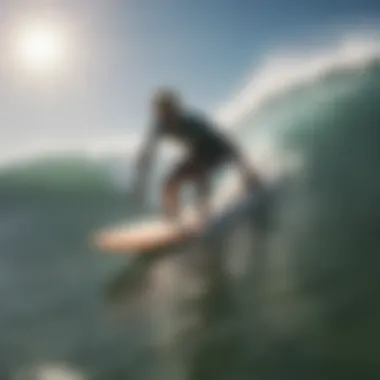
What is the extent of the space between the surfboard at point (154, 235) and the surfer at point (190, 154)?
17 millimetres

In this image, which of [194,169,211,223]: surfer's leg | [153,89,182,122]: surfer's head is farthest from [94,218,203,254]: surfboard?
[153,89,182,122]: surfer's head

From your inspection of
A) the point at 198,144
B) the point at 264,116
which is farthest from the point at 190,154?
the point at 264,116

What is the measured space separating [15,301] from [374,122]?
62 cm

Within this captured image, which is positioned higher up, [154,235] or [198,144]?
[198,144]

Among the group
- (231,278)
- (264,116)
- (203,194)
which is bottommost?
(231,278)

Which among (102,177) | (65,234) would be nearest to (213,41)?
(102,177)

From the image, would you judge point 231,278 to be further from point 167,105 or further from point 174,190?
point 167,105

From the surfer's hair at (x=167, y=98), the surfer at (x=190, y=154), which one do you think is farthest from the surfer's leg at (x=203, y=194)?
the surfer's hair at (x=167, y=98)

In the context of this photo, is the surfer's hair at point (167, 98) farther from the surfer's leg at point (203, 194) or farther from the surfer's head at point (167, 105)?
the surfer's leg at point (203, 194)

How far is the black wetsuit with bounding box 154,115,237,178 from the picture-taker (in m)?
1.22

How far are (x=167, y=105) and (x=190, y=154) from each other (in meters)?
0.09

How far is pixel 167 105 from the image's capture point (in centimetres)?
125

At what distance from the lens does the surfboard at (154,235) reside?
1212mm

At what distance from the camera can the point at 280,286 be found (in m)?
1.21
